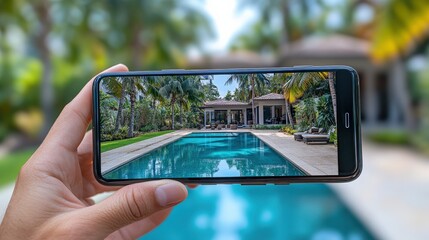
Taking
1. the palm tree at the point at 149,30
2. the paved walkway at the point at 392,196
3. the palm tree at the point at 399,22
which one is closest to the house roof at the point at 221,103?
the paved walkway at the point at 392,196

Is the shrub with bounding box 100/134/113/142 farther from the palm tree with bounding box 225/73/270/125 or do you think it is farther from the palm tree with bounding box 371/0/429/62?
the palm tree with bounding box 371/0/429/62

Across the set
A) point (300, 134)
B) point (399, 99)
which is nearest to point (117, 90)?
point (300, 134)

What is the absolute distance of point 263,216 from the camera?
17.6 ft

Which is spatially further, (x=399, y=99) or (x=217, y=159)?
(x=399, y=99)

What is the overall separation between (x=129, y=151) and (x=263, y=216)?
421cm

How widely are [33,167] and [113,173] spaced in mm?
205

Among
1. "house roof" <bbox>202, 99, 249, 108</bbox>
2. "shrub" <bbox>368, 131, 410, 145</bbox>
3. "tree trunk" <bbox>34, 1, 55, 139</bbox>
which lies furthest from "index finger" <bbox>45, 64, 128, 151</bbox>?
"tree trunk" <bbox>34, 1, 55, 139</bbox>

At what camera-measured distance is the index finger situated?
1335 mm

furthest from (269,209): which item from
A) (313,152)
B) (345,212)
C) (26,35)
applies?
(26,35)

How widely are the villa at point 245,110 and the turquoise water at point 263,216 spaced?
340cm

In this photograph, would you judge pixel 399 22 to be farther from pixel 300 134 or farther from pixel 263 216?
pixel 300 134

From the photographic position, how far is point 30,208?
1180 millimetres

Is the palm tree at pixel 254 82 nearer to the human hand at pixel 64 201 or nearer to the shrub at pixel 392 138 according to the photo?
the human hand at pixel 64 201

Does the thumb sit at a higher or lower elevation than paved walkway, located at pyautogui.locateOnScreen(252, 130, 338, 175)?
lower
